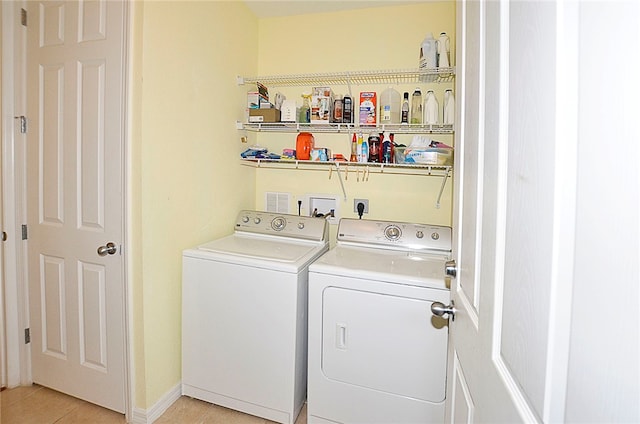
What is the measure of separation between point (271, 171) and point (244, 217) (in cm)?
48

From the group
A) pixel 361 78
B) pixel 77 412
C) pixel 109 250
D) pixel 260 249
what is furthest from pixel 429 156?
pixel 77 412

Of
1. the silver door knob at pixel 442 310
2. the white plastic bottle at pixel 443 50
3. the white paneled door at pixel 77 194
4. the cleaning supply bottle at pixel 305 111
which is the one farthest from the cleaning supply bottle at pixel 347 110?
the silver door knob at pixel 442 310

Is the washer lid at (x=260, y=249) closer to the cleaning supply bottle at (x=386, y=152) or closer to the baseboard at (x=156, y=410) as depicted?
the cleaning supply bottle at (x=386, y=152)

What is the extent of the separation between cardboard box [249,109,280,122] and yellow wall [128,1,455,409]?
0.13 m

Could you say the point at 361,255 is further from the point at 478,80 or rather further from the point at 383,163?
the point at 478,80

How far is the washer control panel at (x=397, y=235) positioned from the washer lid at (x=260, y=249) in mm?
202

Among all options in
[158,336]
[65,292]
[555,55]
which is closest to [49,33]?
[65,292]

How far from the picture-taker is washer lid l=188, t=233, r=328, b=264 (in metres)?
1.79

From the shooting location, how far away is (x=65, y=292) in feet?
6.06

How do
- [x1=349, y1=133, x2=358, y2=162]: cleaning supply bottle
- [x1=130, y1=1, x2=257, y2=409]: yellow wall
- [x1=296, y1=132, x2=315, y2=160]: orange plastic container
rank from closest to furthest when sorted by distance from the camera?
1. [x1=130, y1=1, x2=257, y2=409]: yellow wall
2. [x1=349, y1=133, x2=358, y2=162]: cleaning supply bottle
3. [x1=296, y1=132, x2=315, y2=160]: orange plastic container

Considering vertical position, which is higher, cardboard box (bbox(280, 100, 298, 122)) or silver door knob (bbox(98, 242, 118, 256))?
cardboard box (bbox(280, 100, 298, 122))

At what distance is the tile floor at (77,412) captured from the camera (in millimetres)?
1744

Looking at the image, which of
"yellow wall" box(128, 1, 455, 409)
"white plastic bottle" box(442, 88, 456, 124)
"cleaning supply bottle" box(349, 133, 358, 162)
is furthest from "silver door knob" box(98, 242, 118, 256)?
"white plastic bottle" box(442, 88, 456, 124)

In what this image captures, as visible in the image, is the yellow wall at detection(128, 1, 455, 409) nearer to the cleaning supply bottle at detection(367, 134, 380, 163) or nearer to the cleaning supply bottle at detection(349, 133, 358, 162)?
the cleaning supply bottle at detection(349, 133, 358, 162)
